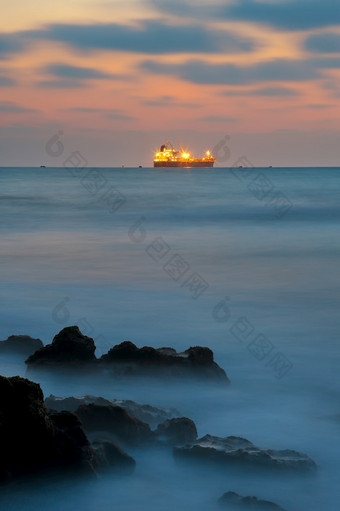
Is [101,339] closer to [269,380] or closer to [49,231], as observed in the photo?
[269,380]

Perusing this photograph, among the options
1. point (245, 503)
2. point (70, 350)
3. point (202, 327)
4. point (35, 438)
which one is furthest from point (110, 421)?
point (202, 327)

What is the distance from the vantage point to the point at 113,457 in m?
6.91

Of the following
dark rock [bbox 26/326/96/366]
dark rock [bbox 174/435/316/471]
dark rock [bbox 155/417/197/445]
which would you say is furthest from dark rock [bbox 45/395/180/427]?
dark rock [bbox 26/326/96/366]

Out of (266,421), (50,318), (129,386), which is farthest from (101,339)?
(266,421)

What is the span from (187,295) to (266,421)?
8.59 metres

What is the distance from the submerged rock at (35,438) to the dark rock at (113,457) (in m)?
0.21

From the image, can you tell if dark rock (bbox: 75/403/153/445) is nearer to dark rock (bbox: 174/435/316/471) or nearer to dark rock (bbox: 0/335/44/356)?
dark rock (bbox: 174/435/316/471)

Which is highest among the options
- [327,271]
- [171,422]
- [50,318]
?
[327,271]

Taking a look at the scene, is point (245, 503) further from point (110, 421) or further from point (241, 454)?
point (110, 421)

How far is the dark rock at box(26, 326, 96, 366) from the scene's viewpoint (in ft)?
31.4

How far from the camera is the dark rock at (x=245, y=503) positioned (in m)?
6.28

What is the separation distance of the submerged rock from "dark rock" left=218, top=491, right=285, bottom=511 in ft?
3.96

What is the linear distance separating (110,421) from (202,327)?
6.89 meters

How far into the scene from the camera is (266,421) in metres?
8.70
